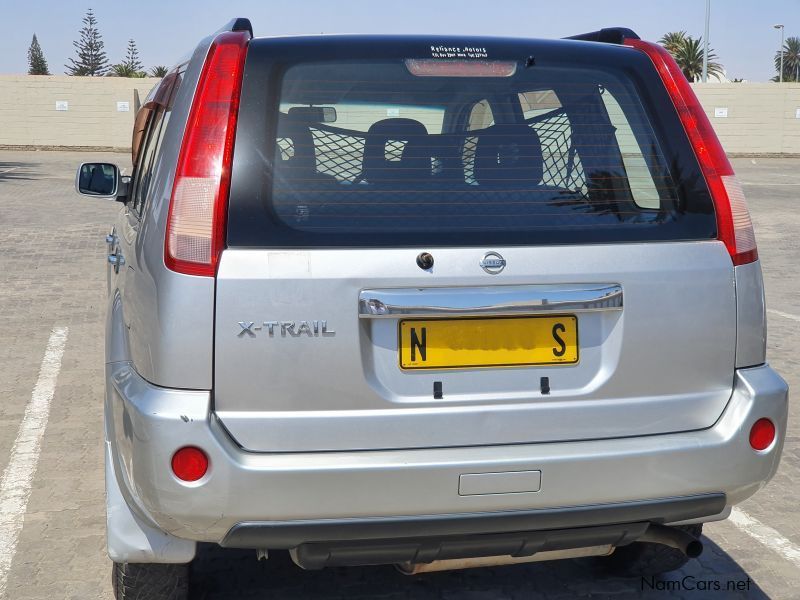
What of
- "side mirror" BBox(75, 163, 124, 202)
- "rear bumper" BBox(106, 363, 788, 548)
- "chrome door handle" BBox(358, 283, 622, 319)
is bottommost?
"rear bumper" BBox(106, 363, 788, 548)

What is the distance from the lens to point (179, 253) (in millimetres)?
2592

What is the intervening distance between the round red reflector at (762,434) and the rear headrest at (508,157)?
35.7 inches

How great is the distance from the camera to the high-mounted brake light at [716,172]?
287 cm

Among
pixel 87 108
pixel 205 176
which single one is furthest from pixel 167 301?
pixel 87 108

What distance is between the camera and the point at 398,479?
260 centimetres

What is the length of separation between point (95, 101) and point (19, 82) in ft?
8.27

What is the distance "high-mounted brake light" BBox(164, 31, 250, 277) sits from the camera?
2.58 metres

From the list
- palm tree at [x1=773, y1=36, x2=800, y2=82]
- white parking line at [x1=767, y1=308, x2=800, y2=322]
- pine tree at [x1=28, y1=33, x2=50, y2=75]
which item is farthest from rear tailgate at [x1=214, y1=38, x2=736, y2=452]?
palm tree at [x1=773, y1=36, x2=800, y2=82]

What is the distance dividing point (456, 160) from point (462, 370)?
57cm

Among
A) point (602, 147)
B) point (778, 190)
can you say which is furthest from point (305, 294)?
point (778, 190)

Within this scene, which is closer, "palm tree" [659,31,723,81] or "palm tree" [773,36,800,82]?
"palm tree" [659,31,723,81]

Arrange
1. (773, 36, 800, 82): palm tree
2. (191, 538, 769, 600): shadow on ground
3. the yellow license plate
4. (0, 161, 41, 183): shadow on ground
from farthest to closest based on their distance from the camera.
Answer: (773, 36, 800, 82): palm tree
(0, 161, 41, 183): shadow on ground
(191, 538, 769, 600): shadow on ground
the yellow license plate

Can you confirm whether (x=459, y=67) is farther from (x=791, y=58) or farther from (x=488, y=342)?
(x=791, y=58)

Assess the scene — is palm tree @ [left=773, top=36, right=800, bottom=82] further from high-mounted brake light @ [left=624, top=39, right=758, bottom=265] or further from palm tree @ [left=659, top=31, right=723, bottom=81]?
high-mounted brake light @ [left=624, top=39, right=758, bottom=265]
